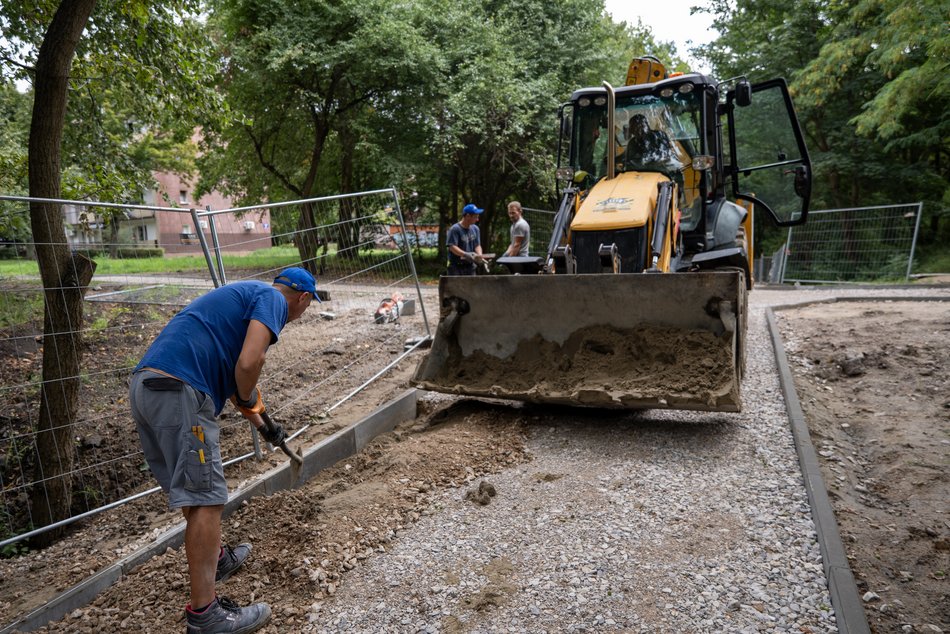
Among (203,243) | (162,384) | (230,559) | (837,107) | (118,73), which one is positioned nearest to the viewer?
(162,384)

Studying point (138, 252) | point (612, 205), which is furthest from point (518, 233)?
point (138, 252)

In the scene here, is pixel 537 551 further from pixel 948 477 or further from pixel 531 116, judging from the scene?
pixel 531 116

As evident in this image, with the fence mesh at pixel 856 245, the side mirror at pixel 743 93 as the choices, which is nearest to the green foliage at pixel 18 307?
the side mirror at pixel 743 93

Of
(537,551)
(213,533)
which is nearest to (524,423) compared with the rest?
(537,551)

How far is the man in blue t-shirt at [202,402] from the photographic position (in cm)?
254

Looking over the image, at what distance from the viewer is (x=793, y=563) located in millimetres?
2779

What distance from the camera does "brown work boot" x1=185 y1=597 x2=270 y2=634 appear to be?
2.53 metres

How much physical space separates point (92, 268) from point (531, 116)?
1424cm

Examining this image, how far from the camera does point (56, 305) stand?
3.87 metres

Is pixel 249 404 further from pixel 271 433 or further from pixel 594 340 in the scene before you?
pixel 594 340

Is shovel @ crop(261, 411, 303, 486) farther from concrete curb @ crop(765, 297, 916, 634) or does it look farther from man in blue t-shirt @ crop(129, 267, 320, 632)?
concrete curb @ crop(765, 297, 916, 634)

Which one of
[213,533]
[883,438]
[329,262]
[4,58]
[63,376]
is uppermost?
[4,58]

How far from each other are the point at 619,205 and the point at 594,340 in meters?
1.28

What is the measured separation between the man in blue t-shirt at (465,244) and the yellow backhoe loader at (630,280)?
2.07 meters
